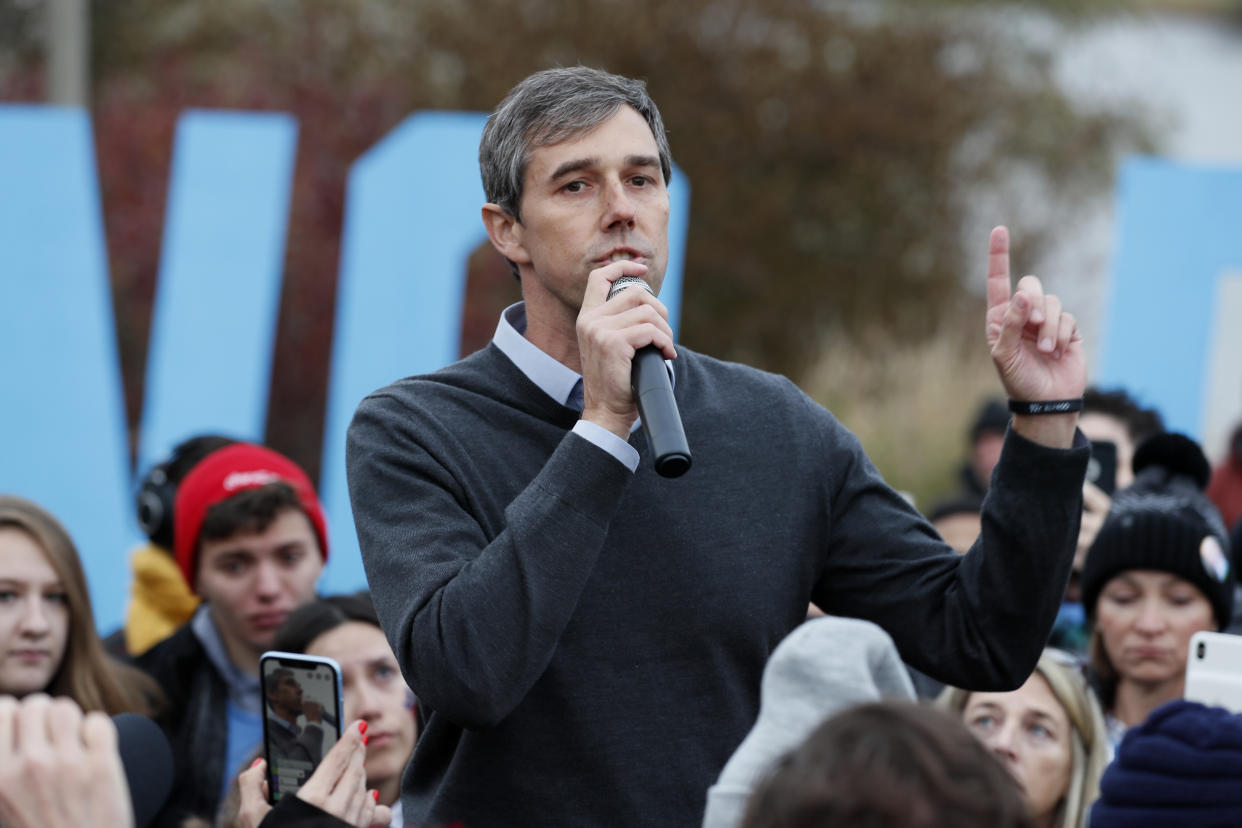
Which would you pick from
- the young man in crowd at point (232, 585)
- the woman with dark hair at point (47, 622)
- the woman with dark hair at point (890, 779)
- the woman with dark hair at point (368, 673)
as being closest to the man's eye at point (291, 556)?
the young man in crowd at point (232, 585)

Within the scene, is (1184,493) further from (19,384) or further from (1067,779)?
(19,384)

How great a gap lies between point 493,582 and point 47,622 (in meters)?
2.06

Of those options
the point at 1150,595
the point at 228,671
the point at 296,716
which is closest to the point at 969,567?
the point at 296,716

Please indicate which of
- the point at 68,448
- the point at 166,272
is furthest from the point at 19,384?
the point at 166,272

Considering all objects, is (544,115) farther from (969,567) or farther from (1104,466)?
(1104,466)

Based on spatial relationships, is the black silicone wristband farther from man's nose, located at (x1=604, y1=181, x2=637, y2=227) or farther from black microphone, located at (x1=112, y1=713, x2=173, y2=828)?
black microphone, located at (x1=112, y1=713, x2=173, y2=828)

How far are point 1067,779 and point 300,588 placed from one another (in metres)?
2.01

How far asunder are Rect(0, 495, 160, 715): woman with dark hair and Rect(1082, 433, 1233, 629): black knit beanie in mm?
2398

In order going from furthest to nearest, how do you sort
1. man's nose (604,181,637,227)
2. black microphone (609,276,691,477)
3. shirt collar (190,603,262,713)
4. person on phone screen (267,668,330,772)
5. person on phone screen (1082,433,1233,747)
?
shirt collar (190,603,262,713) < person on phone screen (1082,433,1233,747) < person on phone screen (267,668,330,772) < man's nose (604,181,637,227) < black microphone (609,276,691,477)

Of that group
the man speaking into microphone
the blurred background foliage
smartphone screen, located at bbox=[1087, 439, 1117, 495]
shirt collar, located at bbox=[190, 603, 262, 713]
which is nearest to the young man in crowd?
shirt collar, located at bbox=[190, 603, 262, 713]

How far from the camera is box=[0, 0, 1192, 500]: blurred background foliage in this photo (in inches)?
507

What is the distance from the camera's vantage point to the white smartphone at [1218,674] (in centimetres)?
236

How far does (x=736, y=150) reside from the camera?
13750 millimetres

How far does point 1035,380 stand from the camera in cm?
222
